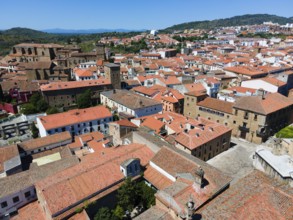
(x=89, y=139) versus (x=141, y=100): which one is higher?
(x=141, y=100)

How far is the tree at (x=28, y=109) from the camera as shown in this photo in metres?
53.5

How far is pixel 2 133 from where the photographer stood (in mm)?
46875

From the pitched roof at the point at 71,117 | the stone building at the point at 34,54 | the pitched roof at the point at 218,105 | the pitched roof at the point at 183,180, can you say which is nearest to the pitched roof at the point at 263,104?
the pitched roof at the point at 218,105

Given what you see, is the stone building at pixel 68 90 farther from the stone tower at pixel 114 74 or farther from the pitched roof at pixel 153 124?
the pitched roof at pixel 153 124

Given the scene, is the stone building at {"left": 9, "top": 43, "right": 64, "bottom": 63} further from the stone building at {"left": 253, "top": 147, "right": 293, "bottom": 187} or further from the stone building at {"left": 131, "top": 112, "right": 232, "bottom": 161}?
the stone building at {"left": 253, "top": 147, "right": 293, "bottom": 187}

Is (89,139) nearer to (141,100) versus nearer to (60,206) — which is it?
(141,100)

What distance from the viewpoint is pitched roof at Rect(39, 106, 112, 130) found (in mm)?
43394

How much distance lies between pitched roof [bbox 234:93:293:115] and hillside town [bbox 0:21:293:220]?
26 cm

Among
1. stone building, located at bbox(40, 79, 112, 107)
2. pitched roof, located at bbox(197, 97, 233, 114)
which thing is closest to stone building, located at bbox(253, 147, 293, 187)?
pitched roof, located at bbox(197, 97, 233, 114)

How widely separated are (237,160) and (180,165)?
15.9 metres

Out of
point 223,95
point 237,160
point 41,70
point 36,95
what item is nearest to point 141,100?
point 223,95

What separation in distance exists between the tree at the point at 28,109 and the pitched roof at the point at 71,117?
41.0ft

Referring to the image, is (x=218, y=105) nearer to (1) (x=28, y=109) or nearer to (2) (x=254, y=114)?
(2) (x=254, y=114)

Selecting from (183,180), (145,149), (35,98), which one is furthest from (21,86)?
(183,180)
